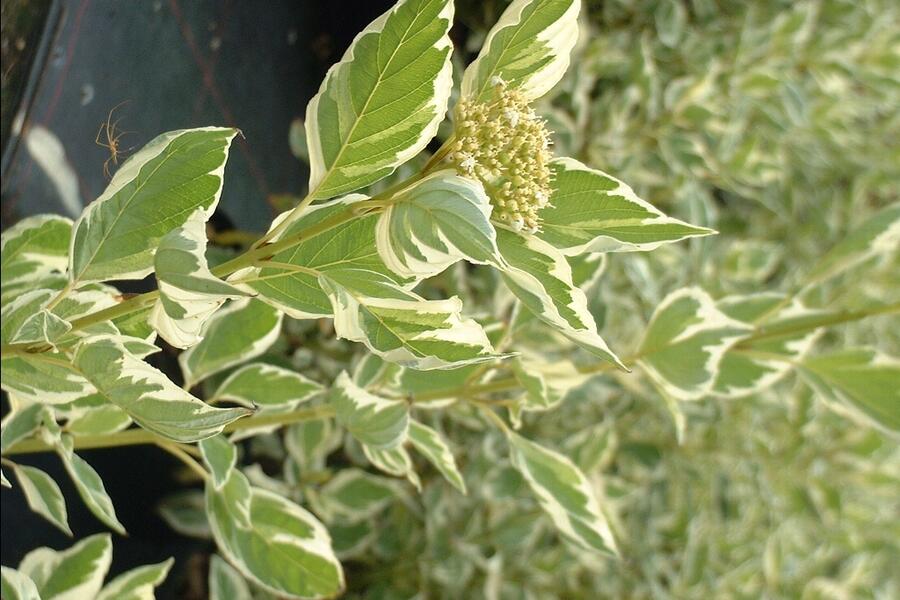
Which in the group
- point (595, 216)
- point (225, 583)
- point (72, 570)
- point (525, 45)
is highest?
point (525, 45)

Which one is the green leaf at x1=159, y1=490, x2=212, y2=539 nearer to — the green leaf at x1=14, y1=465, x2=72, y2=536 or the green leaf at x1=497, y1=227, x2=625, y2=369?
the green leaf at x1=14, y1=465, x2=72, y2=536

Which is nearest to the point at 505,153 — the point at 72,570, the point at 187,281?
the point at 187,281

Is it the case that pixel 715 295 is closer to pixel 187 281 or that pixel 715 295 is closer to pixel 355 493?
pixel 355 493

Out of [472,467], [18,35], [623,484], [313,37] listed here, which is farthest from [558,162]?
[623,484]

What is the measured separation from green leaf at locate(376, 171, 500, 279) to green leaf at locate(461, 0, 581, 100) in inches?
2.8

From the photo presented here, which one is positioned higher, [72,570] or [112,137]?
[112,137]

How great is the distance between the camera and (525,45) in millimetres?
468

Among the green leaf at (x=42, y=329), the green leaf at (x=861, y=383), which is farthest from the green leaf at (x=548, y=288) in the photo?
the green leaf at (x=861, y=383)

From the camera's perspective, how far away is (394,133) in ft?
1.53

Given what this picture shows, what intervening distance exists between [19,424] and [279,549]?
225 millimetres

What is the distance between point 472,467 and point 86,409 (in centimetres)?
71

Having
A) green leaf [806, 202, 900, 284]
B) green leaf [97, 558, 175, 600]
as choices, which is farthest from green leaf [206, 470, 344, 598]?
green leaf [806, 202, 900, 284]

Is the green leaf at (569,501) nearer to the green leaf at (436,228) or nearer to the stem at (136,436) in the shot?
the stem at (136,436)

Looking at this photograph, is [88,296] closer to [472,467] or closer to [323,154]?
[323,154]
